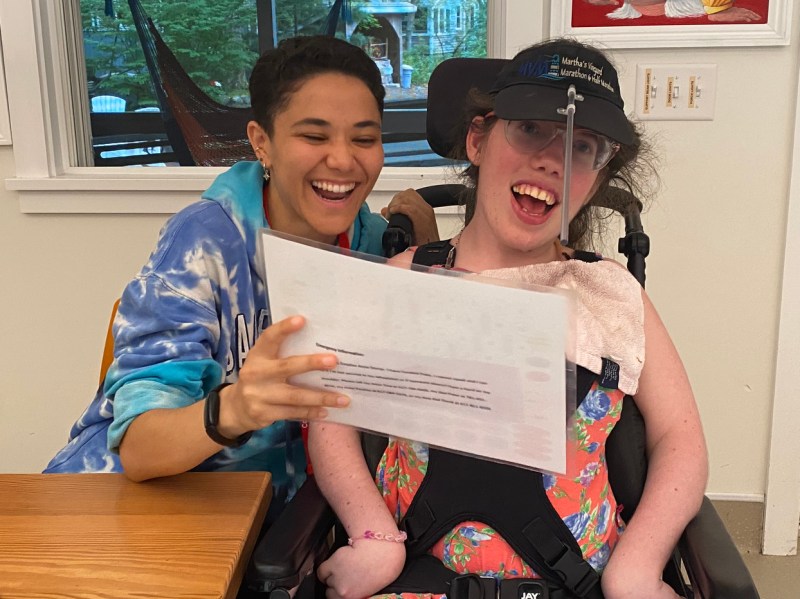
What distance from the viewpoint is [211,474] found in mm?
945

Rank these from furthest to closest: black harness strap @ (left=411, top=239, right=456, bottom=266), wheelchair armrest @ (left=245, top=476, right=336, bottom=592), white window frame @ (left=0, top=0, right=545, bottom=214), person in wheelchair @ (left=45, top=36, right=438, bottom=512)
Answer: white window frame @ (left=0, top=0, right=545, bottom=214)
black harness strap @ (left=411, top=239, right=456, bottom=266)
person in wheelchair @ (left=45, top=36, right=438, bottom=512)
wheelchair armrest @ (left=245, top=476, right=336, bottom=592)

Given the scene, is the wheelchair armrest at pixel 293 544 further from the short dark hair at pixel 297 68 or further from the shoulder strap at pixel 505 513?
the short dark hair at pixel 297 68

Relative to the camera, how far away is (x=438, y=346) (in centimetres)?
74

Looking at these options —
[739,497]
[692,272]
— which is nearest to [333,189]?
[692,272]

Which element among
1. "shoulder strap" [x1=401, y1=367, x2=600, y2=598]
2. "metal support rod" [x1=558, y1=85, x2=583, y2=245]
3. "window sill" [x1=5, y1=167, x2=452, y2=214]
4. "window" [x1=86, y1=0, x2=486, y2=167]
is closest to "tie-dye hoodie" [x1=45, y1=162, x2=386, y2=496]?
"shoulder strap" [x1=401, y1=367, x2=600, y2=598]

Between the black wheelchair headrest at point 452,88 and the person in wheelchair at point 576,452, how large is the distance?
17 centimetres

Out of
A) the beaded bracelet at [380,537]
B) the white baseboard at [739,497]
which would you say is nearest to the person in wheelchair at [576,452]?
the beaded bracelet at [380,537]

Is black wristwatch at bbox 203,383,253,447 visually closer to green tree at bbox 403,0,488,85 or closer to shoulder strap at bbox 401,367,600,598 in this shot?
shoulder strap at bbox 401,367,600,598

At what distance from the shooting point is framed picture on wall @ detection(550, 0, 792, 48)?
1.88 meters

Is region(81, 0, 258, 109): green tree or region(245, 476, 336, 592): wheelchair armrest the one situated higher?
region(81, 0, 258, 109): green tree

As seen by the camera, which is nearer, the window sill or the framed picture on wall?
the framed picture on wall

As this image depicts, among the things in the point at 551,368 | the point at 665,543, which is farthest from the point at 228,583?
the point at 665,543

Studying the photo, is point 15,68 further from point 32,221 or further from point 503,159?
point 503,159

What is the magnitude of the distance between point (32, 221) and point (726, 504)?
7.23ft
